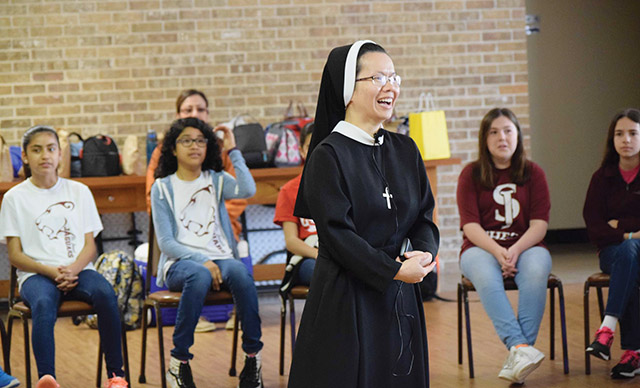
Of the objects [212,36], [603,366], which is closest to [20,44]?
[212,36]

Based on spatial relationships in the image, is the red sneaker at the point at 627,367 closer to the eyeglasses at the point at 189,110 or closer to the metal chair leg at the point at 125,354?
the metal chair leg at the point at 125,354

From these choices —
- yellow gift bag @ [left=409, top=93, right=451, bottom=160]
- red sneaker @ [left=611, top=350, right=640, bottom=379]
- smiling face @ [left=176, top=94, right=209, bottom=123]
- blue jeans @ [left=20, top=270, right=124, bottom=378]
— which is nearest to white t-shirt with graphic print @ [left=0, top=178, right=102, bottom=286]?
blue jeans @ [left=20, top=270, right=124, bottom=378]

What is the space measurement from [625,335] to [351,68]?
6.48 feet

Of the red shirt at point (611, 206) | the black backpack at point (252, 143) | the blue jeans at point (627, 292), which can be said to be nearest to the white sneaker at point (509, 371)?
the blue jeans at point (627, 292)

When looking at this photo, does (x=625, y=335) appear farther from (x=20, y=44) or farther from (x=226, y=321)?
(x=20, y=44)

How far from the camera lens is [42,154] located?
3.50 meters

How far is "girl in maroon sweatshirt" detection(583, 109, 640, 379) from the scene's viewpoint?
3361mm

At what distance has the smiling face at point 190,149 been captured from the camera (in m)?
3.65

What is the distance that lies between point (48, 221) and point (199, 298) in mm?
739

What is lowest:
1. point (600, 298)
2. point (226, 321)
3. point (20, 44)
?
point (226, 321)

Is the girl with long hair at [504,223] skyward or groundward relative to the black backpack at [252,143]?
groundward

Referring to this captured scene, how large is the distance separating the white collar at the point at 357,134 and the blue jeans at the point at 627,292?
170 cm

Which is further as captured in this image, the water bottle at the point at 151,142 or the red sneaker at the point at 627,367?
the water bottle at the point at 151,142

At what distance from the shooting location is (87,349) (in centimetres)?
437
